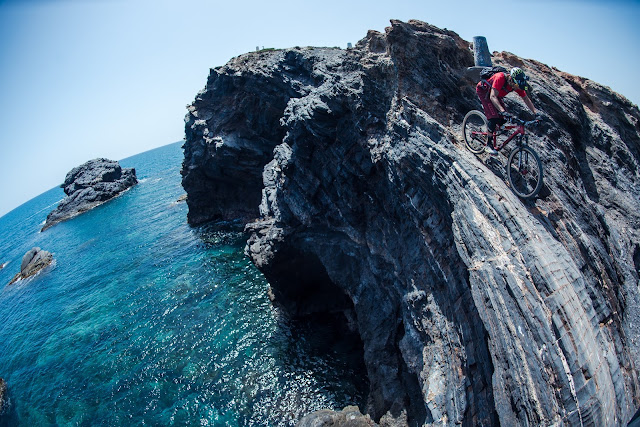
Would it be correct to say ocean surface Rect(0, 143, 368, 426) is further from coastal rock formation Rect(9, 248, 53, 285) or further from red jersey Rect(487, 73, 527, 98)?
red jersey Rect(487, 73, 527, 98)

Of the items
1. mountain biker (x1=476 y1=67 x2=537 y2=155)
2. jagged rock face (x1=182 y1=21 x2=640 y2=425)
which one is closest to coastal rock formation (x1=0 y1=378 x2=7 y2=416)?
jagged rock face (x1=182 y1=21 x2=640 y2=425)

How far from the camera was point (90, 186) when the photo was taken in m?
104

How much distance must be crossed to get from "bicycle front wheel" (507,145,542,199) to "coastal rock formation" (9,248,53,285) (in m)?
76.6

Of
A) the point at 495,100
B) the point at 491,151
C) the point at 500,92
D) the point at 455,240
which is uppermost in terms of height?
the point at 500,92

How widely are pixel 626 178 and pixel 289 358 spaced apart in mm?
23644

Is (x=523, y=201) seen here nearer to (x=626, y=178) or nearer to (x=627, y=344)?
(x=627, y=344)

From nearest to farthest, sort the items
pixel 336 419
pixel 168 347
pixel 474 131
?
1. pixel 474 131
2. pixel 336 419
3. pixel 168 347

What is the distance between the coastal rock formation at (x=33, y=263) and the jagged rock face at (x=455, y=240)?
176 ft

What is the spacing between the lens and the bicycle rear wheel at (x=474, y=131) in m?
14.5

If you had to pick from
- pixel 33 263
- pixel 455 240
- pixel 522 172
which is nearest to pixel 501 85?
pixel 522 172

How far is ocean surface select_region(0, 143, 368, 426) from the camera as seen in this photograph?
2214 cm

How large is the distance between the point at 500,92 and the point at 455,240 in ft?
19.8

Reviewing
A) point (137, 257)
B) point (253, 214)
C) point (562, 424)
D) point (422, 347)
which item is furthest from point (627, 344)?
point (137, 257)

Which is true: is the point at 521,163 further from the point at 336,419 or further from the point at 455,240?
the point at 336,419
